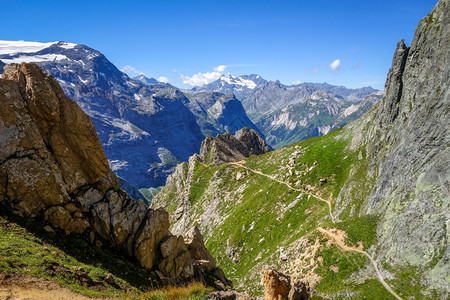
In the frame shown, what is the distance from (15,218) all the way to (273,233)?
224 feet

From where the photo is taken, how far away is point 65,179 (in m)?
37.8

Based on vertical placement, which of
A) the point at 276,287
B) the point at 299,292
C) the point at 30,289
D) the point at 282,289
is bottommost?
the point at 282,289

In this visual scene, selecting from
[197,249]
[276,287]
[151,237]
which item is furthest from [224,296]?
[197,249]

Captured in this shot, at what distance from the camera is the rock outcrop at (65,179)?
33562 millimetres

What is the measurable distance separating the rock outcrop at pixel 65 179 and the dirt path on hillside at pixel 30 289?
42.6 ft

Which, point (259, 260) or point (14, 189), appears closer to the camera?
point (14, 189)

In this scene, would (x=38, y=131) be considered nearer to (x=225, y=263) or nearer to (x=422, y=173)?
(x=422, y=173)

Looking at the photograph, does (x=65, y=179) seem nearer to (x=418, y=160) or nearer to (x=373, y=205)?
(x=373, y=205)

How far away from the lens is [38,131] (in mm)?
37156

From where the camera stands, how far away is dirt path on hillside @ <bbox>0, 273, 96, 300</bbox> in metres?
19.7

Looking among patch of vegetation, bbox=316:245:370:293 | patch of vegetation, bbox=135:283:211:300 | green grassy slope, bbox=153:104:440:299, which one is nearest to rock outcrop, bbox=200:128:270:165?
green grassy slope, bbox=153:104:440:299

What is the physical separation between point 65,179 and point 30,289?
64.2 feet

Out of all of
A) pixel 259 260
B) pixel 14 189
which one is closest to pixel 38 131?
pixel 14 189

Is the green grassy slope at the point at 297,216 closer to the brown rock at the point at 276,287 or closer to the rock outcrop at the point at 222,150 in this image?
the rock outcrop at the point at 222,150
